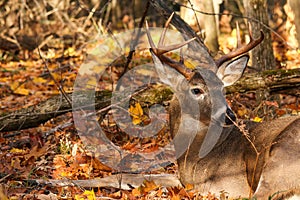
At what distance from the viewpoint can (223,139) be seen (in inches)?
230

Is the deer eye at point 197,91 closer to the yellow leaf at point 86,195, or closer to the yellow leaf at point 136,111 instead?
the yellow leaf at point 136,111

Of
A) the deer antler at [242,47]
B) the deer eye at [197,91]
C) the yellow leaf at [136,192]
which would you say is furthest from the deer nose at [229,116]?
the yellow leaf at [136,192]

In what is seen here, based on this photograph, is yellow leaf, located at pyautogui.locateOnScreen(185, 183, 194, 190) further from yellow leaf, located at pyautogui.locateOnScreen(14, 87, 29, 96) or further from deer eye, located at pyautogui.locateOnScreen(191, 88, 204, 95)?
yellow leaf, located at pyautogui.locateOnScreen(14, 87, 29, 96)

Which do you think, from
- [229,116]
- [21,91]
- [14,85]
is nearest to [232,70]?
[229,116]

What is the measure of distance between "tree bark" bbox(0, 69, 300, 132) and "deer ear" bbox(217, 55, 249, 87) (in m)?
0.72

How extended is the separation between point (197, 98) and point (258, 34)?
2.13m

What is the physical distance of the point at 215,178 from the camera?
5508mm

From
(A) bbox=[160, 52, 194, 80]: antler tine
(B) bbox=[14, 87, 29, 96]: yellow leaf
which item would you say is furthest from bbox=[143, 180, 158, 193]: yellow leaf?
(B) bbox=[14, 87, 29, 96]: yellow leaf

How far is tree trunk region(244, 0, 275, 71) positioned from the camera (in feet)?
25.4

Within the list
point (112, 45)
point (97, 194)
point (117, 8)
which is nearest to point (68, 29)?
point (112, 45)

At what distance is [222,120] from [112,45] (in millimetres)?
5514

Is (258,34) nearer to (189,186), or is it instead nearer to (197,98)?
(197,98)

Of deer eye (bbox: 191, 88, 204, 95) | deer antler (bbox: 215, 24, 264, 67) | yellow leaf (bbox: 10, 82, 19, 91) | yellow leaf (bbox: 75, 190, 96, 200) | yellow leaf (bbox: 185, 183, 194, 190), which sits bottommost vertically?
yellow leaf (bbox: 10, 82, 19, 91)

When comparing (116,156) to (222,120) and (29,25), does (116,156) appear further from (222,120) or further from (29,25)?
(29,25)
